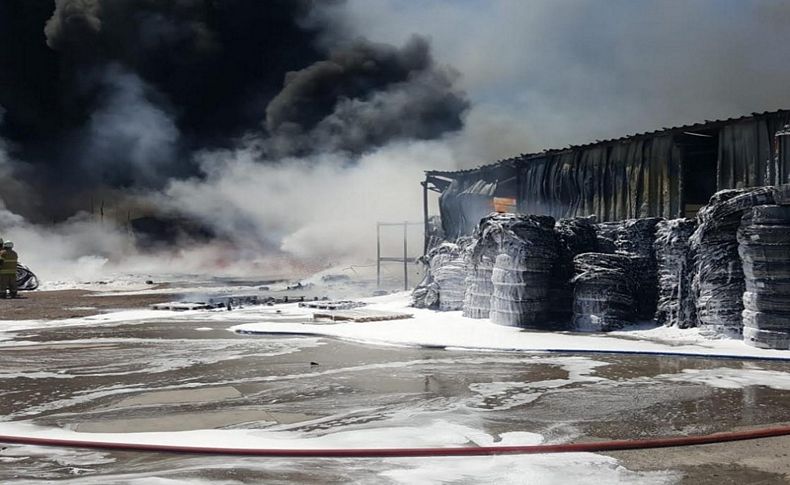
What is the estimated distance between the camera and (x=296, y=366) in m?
11.3

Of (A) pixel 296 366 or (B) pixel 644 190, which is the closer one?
(A) pixel 296 366

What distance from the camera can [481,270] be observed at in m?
17.5

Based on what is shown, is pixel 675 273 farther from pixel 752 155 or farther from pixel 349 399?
pixel 349 399

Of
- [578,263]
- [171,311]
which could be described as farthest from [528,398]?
[171,311]

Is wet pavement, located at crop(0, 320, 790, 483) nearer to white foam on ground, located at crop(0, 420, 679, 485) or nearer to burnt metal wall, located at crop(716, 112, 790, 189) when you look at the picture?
white foam on ground, located at crop(0, 420, 679, 485)

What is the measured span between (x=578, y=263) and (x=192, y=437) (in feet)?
36.9

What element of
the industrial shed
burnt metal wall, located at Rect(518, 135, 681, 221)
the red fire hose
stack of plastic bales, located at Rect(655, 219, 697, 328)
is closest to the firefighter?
the industrial shed

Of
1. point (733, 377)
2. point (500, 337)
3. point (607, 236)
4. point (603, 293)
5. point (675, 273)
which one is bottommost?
point (733, 377)

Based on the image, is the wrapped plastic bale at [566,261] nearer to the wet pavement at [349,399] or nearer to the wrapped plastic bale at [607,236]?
the wrapped plastic bale at [607,236]

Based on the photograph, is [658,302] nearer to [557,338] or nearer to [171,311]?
[557,338]

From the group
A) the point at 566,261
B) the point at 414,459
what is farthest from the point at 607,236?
the point at 414,459

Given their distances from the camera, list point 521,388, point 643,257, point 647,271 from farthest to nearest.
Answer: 1. point 643,257
2. point 647,271
3. point 521,388

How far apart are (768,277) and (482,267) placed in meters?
6.79

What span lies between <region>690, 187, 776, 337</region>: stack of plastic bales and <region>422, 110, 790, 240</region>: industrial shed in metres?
2.45
